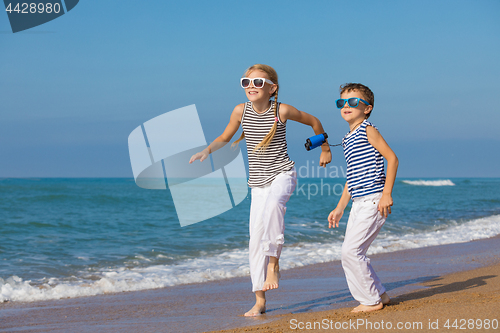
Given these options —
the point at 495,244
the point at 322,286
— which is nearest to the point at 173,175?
the point at 322,286

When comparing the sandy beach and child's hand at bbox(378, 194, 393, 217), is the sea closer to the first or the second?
the sandy beach

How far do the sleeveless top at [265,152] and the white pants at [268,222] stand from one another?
0.06m

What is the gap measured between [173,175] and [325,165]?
3173 mm

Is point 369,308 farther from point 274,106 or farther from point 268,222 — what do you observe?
point 274,106

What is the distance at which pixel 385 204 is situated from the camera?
3.02 m

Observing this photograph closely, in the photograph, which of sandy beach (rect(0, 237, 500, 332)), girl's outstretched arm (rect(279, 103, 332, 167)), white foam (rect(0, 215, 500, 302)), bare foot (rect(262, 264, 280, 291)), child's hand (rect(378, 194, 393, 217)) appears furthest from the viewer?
white foam (rect(0, 215, 500, 302))

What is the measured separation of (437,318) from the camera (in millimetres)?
2668

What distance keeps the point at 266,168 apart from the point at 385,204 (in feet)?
3.26

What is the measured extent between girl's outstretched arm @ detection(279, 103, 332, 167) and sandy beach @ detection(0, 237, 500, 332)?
1.20 meters

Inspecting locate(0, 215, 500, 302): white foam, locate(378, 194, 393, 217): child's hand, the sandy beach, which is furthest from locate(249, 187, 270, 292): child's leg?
locate(0, 215, 500, 302): white foam

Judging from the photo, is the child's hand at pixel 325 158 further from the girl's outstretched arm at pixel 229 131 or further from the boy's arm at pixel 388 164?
the girl's outstretched arm at pixel 229 131

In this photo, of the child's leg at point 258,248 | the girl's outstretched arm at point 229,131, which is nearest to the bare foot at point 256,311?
the child's leg at point 258,248

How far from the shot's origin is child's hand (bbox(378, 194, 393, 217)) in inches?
119

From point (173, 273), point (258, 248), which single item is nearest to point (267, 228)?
point (258, 248)
